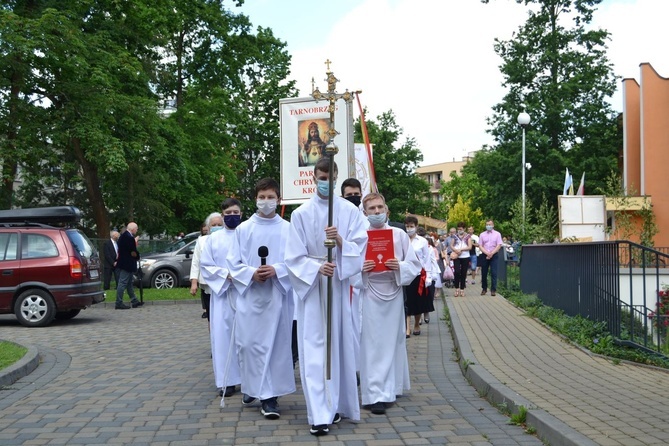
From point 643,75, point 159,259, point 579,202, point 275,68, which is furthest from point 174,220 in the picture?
point 643,75

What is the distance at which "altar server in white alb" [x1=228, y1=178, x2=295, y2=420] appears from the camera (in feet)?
24.1

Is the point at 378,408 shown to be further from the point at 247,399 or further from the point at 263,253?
the point at 263,253

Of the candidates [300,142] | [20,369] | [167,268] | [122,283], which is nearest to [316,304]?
[20,369]

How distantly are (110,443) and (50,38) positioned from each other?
21274 millimetres

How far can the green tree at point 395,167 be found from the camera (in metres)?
68.2

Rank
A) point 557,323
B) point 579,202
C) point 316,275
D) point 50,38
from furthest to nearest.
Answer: point 579,202 → point 50,38 → point 557,323 → point 316,275

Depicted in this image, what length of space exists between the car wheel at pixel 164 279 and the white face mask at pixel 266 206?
19.8 meters

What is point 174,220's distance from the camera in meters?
42.4

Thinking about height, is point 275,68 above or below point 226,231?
above

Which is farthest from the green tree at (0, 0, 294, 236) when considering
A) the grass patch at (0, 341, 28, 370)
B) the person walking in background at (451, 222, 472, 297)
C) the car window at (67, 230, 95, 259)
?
the grass patch at (0, 341, 28, 370)

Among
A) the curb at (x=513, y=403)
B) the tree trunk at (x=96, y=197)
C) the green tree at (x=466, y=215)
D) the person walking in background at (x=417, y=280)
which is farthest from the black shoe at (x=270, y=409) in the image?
the green tree at (x=466, y=215)

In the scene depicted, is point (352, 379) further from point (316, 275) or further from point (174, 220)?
point (174, 220)

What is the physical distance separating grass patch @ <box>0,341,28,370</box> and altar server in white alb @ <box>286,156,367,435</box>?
449 cm

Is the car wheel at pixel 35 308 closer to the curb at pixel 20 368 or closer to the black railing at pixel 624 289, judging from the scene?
the curb at pixel 20 368
